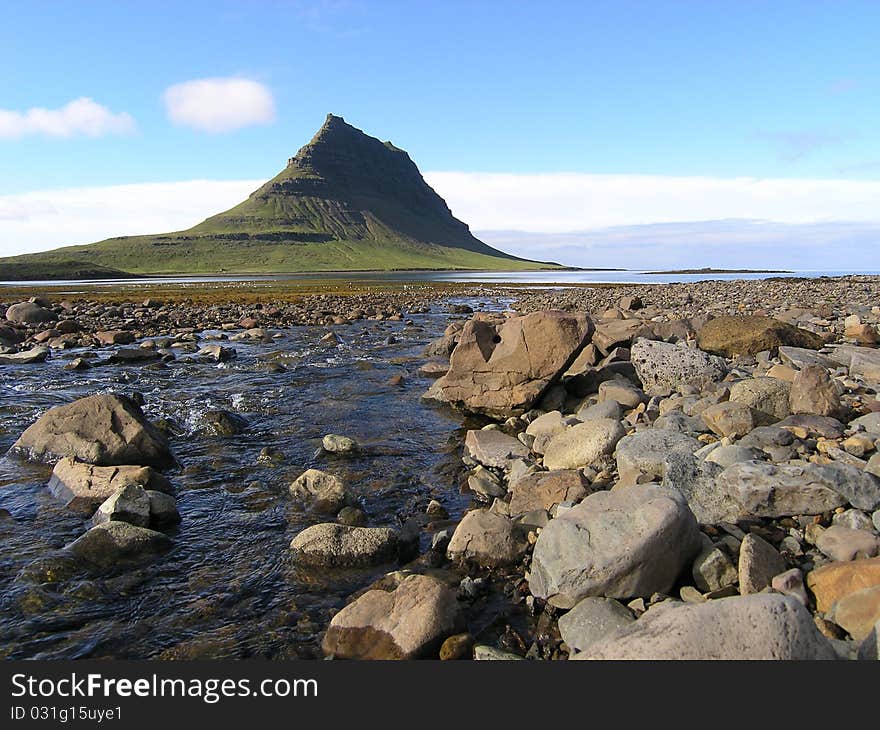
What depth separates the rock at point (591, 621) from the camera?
17.4ft

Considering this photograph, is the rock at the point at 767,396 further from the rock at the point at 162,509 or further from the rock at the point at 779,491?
the rock at the point at 162,509

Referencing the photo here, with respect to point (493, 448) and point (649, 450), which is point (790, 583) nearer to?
point (649, 450)

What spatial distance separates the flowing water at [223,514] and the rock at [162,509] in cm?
17

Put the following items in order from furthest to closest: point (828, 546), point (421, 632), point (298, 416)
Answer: point (298, 416) → point (828, 546) → point (421, 632)

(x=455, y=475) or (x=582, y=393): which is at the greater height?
(x=582, y=393)

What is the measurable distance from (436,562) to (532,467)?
3089mm

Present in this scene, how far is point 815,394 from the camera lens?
30.2ft

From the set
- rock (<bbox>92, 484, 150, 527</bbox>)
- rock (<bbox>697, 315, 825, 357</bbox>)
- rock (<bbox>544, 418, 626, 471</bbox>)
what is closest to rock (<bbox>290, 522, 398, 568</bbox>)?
rock (<bbox>92, 484, 150, 527</bbox>)

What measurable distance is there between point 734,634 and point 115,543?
7.10 metres

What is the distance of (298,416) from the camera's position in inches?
569

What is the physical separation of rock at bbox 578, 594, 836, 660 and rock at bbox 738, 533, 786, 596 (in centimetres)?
136

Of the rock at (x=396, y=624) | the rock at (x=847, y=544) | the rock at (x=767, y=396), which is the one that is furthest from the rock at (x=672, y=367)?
the rock at (x=396, y=624)

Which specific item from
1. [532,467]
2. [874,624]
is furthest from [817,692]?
[532,467]

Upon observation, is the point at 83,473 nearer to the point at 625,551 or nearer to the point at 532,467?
the point at 532,467
